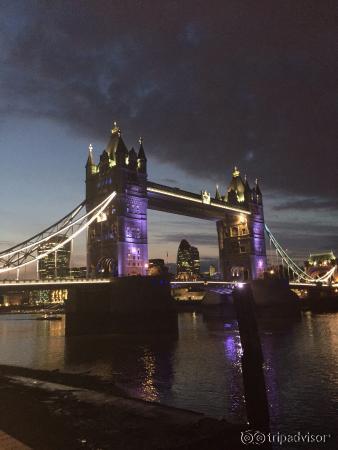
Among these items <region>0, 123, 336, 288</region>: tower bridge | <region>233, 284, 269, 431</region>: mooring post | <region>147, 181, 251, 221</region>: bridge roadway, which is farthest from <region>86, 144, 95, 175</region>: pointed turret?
<region>233, 284, 269, 431</region>: mooring post

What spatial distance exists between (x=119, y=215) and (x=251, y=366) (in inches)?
1790

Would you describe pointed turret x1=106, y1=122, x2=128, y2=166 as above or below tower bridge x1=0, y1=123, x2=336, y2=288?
above

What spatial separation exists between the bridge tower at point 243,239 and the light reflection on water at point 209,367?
40313mm

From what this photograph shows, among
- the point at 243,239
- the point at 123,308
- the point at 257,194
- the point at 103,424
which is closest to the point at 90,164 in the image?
the point at 123,308

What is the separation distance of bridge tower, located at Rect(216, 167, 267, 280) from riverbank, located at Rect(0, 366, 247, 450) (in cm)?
7318

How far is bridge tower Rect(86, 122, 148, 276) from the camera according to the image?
56.2 meters

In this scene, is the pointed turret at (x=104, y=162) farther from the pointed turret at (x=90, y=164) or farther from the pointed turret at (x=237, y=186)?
the pointed turret at (x=237, y=186)

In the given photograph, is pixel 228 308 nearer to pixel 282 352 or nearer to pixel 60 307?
pixel 282 352

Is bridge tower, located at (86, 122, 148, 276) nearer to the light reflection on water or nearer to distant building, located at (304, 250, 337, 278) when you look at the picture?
the light reflection on water

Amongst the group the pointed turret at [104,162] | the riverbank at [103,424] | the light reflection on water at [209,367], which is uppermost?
the pointed turret at [104,162]

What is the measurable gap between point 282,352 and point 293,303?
40493 millimetres

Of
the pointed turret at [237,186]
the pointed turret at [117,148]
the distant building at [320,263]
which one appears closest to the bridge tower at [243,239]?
the pointed turret at [237,186]

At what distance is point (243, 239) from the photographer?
289 feet

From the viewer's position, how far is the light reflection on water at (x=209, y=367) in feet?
56.8
